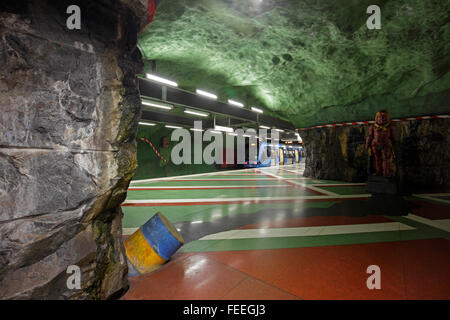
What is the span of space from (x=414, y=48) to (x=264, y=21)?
4605 mm

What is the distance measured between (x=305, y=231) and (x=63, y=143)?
3379 millimetres

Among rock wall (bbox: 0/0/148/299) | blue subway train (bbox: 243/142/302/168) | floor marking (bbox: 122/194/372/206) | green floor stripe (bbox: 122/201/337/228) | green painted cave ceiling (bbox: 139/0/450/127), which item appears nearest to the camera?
rock wall (bbox: 0/0/148/299)

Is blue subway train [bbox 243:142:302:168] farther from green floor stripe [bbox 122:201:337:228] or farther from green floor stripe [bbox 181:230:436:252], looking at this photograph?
green floor stripe [bbox 181:230:436:252]

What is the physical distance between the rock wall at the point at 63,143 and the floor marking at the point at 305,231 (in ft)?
5.43

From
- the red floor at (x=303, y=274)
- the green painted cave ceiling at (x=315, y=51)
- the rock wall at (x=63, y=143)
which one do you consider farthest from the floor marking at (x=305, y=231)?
the green painted cave ceiling at (x=315, y=51)

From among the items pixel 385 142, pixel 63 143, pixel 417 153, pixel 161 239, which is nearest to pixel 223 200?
pixel 161 239

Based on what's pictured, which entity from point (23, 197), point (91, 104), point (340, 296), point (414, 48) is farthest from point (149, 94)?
point (414, 48)

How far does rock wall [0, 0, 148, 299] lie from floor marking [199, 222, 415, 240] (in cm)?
165

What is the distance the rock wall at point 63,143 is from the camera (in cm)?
128

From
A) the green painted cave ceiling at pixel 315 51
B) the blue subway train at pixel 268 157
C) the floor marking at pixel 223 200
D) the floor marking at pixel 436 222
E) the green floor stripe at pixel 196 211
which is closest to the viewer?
the floor marking at pixel 436 222

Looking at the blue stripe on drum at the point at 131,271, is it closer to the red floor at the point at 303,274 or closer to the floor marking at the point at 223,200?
the red floor at the point at 303,274

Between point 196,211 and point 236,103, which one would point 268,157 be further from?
point 196,211

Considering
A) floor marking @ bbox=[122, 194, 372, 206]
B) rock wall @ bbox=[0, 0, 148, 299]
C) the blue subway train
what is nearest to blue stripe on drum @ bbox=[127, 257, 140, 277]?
rock wall @ bbox=[0, 0, 148, 299]

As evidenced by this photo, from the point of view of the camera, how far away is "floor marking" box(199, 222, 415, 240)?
9.96 feet
